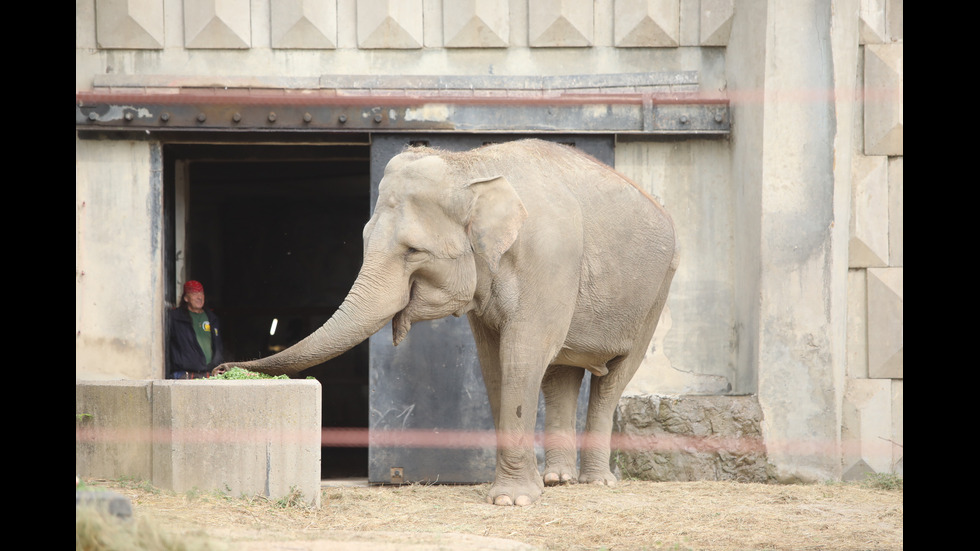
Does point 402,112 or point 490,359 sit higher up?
point 402,112

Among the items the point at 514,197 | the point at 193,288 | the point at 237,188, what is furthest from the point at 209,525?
the point at 237,188

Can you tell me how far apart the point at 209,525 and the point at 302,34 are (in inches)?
216

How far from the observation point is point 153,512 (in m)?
5.48

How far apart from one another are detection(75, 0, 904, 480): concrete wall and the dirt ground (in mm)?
1759

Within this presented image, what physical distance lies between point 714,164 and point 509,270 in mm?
3342

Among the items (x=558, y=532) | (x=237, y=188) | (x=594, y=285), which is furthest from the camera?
(x=237, y=188)

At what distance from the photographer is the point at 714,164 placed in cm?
974

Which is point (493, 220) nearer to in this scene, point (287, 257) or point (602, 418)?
point (602, 418)

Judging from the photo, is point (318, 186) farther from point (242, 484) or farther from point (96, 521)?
point (96, 521)

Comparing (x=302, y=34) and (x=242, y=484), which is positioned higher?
(x=302, y=34)

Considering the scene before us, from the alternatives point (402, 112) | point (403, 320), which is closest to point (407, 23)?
point (402, 112)

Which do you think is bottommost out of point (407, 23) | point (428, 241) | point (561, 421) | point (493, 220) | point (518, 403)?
point (561, 421)

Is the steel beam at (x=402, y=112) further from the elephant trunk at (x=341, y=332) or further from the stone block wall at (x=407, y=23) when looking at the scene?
the elephant trunk at (x=341, y=332)

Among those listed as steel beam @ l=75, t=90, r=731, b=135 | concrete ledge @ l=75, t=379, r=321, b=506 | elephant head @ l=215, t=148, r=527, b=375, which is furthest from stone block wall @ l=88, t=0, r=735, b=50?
concrete ledge @ l=75, t=379, r=321, b=506
